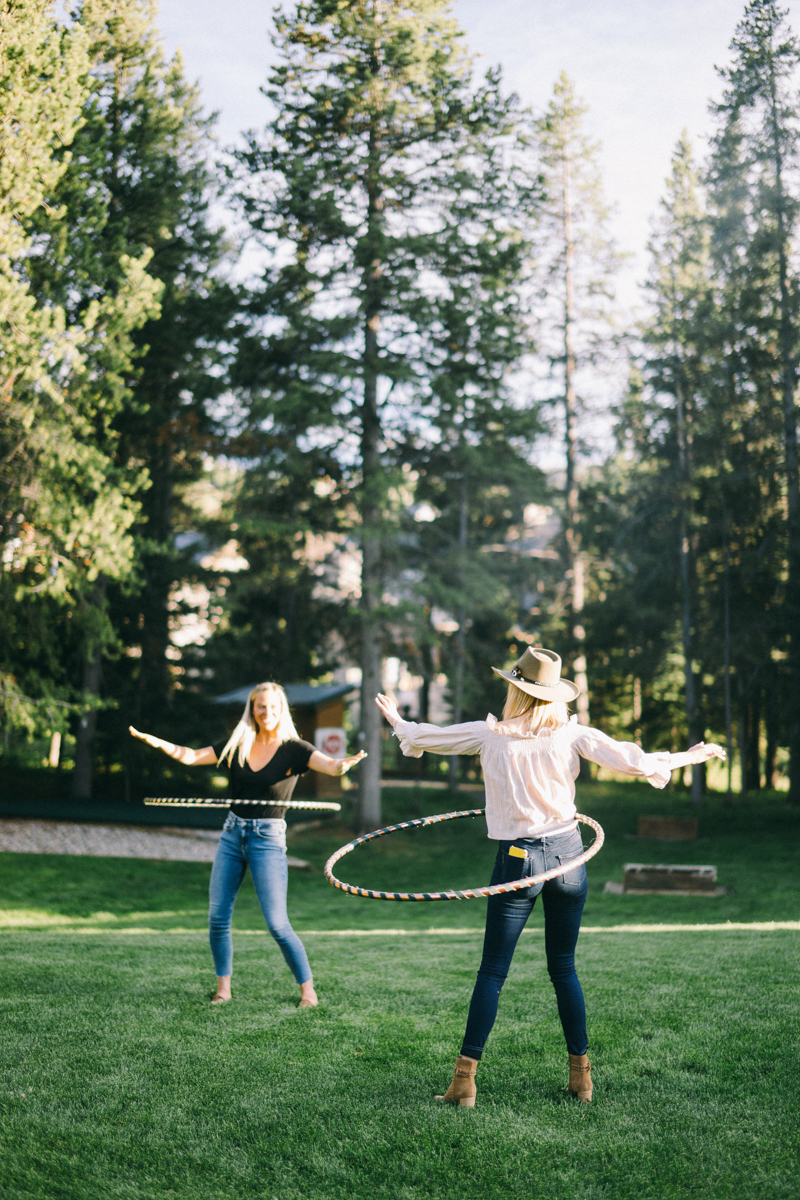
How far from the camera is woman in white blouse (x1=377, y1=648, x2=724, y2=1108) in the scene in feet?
12.8

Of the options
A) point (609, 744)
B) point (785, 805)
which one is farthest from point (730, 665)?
point (609, 744)

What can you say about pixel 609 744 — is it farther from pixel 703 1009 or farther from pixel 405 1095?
pixel 703 1009

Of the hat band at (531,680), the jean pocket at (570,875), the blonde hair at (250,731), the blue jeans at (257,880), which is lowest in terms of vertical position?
the blue jeans at (257,880)

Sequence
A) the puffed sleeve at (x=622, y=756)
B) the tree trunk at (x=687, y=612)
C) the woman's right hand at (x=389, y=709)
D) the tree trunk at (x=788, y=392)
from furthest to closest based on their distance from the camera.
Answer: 1. the tree trunk at (x=687, y=612)
2. the tree trunk at (x=788, y=392)
3. the woman's right hand at (x=389, y=709)
4. the puffed sleeve at (x=622, y=756)

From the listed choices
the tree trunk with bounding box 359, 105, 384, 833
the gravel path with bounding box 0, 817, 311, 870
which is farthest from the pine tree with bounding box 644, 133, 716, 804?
the gravel path with bounding box 0, 817, 311, 870

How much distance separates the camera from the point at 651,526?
93.7ft

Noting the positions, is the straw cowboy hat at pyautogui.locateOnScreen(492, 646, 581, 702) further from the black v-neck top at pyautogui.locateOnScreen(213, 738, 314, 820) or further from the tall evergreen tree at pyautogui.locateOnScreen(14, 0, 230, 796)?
the tall evergreen tree at pyautogui.locateOnScreen(14, 0, 230, 796)

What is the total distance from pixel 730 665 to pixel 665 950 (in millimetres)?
17095

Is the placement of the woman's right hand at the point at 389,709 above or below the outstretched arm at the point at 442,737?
above

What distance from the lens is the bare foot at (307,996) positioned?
5.47 m

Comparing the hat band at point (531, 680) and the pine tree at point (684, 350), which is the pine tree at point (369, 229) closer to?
the pine tree at point (684, 350)

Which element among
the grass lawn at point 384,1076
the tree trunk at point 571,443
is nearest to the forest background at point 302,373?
the tree trunk at point 571,443

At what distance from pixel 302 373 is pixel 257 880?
1538cm

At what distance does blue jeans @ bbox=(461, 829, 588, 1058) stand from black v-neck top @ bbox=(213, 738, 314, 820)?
185cm
